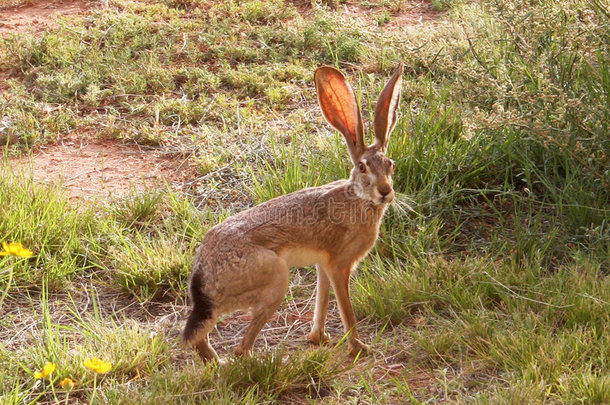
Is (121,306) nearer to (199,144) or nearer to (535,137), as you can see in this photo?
(199,144)

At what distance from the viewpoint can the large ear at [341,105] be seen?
3.99 meters

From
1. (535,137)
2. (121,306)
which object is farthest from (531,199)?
(121,306)

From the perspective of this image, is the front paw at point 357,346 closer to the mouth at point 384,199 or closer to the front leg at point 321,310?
the front leg at point 321,310

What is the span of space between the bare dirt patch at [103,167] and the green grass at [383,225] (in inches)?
5.1

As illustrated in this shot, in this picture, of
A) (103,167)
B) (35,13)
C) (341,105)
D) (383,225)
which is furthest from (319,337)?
(35,13)

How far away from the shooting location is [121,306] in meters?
4.61

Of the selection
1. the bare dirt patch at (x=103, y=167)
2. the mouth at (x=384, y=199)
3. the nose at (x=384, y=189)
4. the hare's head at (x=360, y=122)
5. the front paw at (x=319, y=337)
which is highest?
the hare's head at (x=360, y=122)

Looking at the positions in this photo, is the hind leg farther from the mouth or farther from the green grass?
the mouth

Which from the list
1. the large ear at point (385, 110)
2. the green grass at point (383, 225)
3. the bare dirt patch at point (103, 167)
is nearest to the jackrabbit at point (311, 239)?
the large ear at point (385, 110)

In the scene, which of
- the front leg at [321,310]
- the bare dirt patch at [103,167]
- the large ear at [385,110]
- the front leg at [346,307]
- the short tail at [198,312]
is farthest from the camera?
the bare dirt patch at [103,167]

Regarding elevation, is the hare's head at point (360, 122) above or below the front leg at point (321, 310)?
above

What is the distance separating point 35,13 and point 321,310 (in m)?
6.07

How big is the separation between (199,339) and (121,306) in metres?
1.05

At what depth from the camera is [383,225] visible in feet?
16.4
